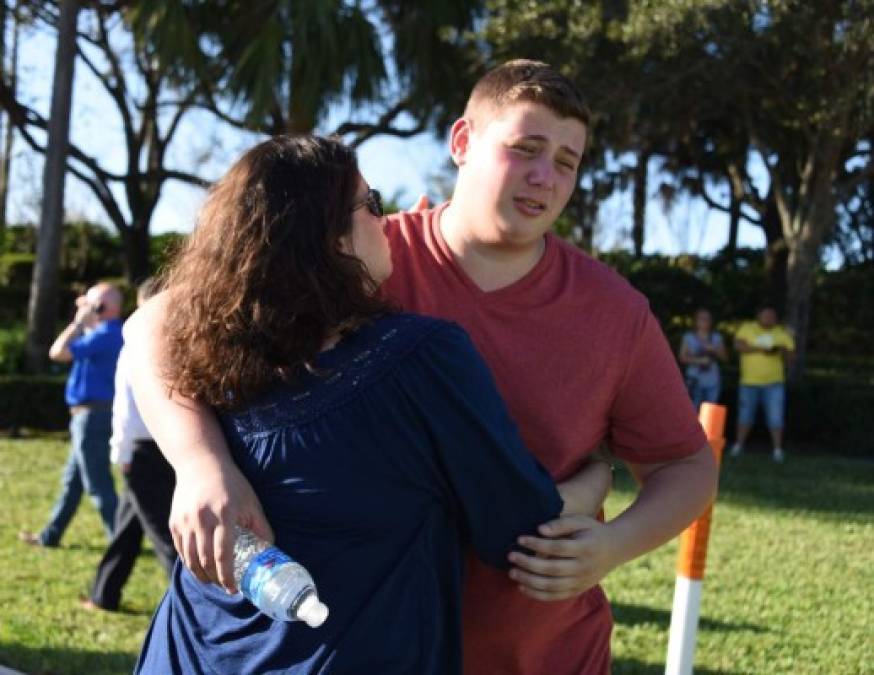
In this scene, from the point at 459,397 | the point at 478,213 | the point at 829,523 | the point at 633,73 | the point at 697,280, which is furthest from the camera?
the point at 697,280

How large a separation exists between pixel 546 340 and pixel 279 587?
671 mm

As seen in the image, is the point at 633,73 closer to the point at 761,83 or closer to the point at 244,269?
the point at 761,83

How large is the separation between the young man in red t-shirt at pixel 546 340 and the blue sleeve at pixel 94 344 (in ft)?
18.8

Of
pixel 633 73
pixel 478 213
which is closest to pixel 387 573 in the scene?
pixel 478 213

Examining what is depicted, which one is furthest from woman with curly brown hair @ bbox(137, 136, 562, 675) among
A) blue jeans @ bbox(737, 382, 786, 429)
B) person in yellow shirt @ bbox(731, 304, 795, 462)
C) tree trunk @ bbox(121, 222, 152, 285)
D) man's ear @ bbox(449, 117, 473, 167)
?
tree trunk @ bbox(121, 222, 152, 285)

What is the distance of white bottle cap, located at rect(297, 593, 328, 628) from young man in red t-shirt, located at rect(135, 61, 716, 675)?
16.4 inches

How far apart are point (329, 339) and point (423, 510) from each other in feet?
0.84

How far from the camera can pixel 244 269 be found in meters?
1.51

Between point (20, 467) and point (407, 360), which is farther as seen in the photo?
point (20, 467)

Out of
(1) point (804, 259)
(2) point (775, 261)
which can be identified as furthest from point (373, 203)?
(2) point (775, 261)

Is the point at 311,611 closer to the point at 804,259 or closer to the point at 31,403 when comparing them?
the point at 31,403

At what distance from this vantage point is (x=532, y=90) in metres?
1.92

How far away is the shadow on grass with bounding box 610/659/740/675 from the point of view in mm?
5352

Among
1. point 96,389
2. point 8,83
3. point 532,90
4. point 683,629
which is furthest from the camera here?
point 8,83
